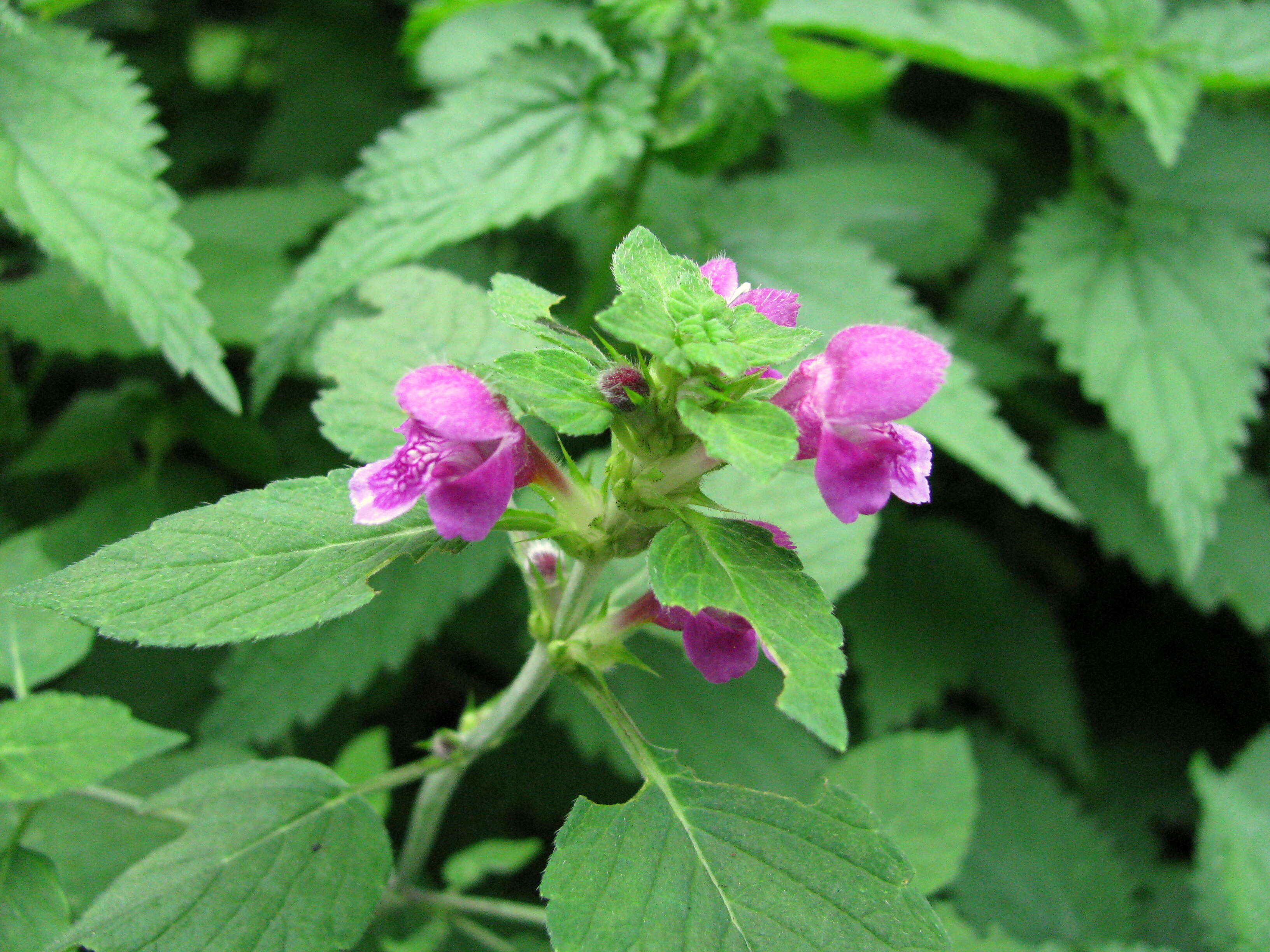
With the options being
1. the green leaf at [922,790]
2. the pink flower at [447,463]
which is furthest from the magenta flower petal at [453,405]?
the green leaf at [922,790]

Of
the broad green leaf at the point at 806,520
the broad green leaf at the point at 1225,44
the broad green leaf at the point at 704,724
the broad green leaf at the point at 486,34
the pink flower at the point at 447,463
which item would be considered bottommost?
the broad green leaf at the point at 704,724

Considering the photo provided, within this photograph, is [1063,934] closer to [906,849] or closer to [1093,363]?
[906,849]

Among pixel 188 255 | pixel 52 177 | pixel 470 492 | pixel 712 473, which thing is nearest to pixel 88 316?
pixel 188 255

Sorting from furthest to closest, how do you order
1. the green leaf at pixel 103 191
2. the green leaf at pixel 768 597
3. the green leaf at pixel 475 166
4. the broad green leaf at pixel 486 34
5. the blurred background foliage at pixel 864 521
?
the broad green leaf at pixel 486 34, the blurred background foliage at pixel 864 521, the green leaf at pixel 475 166, the green leaf at pixel 103 191, the green leaf at pixel 768 597

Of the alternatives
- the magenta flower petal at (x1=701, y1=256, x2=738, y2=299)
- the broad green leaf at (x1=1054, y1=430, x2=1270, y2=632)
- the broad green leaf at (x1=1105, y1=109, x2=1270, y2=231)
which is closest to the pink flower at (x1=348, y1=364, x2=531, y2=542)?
the magenta flower petal at (x1=701, y1=256, x2=738, y2=299)

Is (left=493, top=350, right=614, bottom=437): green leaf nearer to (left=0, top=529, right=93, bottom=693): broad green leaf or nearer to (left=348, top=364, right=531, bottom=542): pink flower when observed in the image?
(left=348, top=364, right=531, bottom=542): pink flower

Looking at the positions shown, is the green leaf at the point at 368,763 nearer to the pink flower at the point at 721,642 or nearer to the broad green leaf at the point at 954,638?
the pink flower at the point at 721,642
